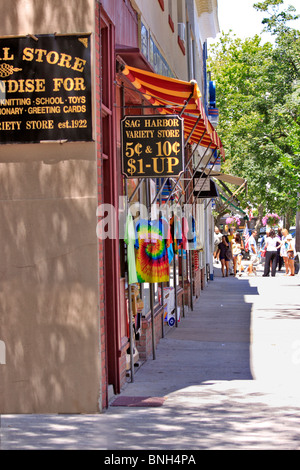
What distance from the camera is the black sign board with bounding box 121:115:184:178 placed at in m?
9.78

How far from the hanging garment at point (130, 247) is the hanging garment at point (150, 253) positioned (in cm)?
51

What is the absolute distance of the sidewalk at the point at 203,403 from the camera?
6.51 m

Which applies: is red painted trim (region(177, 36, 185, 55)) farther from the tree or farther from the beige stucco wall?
the tree

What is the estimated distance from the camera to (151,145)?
386 inches

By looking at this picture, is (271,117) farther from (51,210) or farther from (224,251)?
(51,210)

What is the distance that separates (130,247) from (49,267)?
1861 mm

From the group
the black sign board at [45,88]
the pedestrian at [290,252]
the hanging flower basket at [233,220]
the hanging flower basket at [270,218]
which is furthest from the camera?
the hanging flower basket at [270,218]

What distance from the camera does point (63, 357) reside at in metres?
7.83

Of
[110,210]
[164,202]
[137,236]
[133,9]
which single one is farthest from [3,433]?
[164,202]

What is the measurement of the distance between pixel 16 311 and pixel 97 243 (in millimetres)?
1005

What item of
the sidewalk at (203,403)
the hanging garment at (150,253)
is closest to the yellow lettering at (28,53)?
the hanging garment at (150,253)

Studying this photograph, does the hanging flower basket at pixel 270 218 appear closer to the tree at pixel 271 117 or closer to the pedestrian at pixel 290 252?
the tree at pixel 271 117

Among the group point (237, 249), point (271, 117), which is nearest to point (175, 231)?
point (237, 249)

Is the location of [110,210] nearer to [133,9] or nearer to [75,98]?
[75,98]
